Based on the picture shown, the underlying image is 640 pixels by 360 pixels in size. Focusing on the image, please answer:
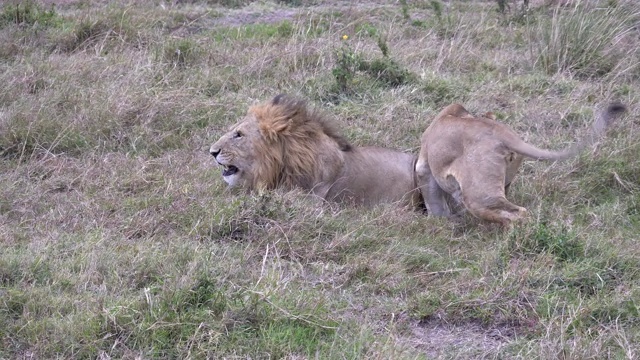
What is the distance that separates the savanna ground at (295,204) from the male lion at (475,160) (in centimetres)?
19

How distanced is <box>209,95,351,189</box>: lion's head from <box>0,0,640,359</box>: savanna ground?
0.19 metres

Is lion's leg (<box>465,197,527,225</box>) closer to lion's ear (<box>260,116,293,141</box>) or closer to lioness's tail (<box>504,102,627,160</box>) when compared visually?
lioness's tail (<box>504,102,627,160</box>)

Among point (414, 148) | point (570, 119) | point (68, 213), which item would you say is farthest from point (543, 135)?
point (68, 213)

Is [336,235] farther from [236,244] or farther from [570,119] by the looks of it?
[570,119]

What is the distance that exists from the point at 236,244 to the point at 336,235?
0.47m

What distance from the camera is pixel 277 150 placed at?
541 centimetres

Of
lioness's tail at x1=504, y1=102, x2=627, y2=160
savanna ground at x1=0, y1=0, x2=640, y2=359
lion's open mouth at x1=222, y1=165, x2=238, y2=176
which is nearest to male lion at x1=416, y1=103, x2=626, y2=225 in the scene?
lioness's tail at x1=504, y1=102, x2=627, y2=160

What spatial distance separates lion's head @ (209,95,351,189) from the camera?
5.36m

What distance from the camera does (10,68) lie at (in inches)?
275

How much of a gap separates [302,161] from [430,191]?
0.70 meters

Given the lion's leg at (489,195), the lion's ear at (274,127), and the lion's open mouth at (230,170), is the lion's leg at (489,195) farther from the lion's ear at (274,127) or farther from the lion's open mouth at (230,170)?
the lion's open mouth at (230,170)

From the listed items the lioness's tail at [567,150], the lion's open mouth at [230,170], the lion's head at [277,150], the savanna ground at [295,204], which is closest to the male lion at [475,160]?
the lioness's tail at [567,150]

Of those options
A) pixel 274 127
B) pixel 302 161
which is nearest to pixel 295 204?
pixel 302 161

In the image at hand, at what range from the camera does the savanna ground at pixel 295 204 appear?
3742mm
